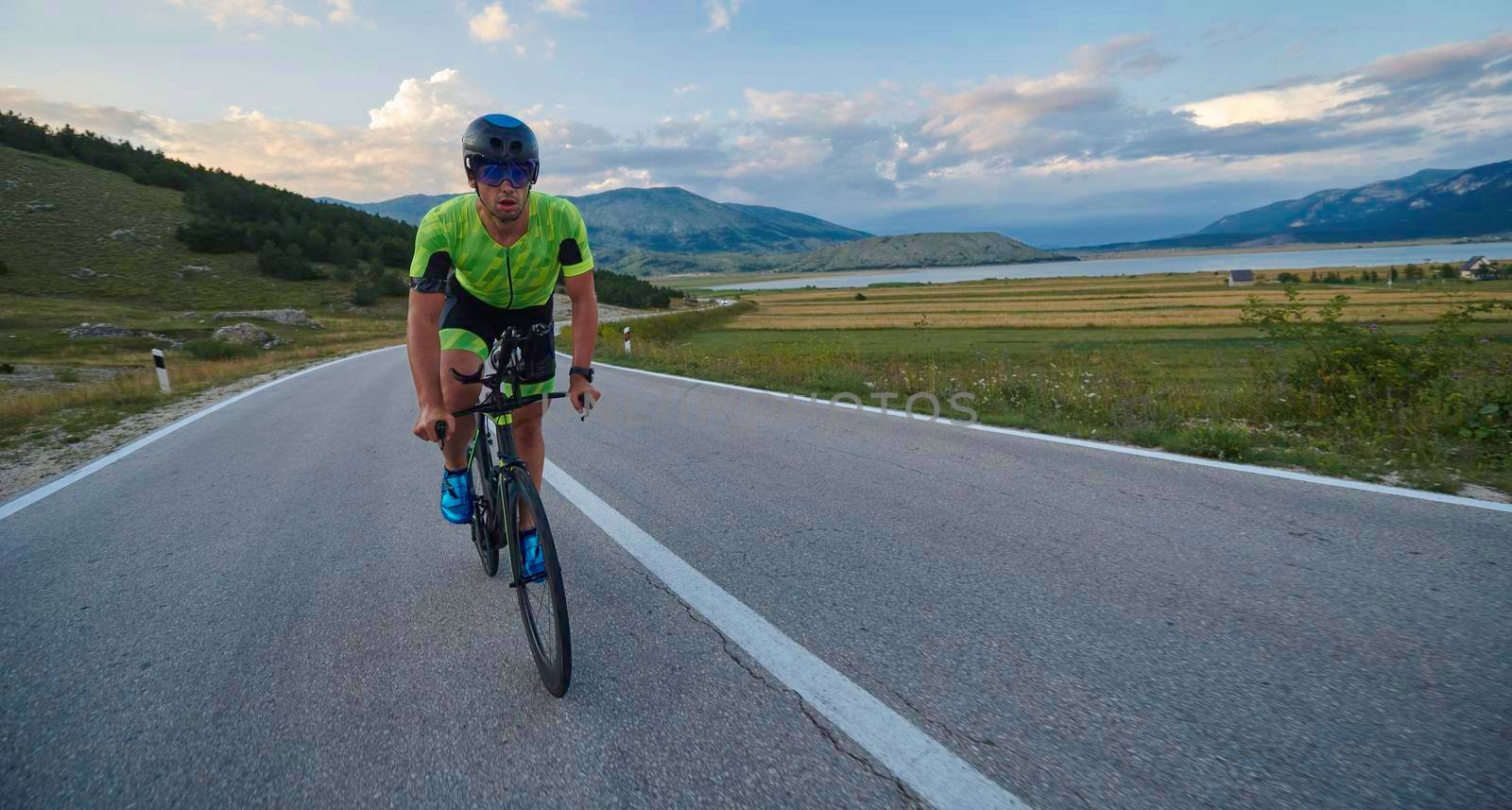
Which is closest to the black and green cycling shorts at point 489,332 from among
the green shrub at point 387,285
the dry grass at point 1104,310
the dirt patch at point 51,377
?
the dirt patch at point 51,377

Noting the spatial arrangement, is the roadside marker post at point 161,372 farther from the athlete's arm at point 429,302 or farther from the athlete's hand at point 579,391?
the athlete's hand at point 579,391

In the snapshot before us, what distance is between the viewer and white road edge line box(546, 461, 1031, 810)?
6.08ft

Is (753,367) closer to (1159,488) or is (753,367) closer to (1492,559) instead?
(1159,488)

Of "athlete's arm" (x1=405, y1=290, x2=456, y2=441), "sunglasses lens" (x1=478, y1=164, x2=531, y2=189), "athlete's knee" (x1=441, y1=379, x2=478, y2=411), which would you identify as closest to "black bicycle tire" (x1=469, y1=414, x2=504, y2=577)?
"athlete's knee" (x1=441, y1=379, x2=478, y2=411)

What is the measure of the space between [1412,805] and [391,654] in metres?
3.34

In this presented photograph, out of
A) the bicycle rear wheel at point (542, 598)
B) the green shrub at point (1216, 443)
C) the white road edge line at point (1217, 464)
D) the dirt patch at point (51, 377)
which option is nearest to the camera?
the bicycle rear wheel at point (542, 598)

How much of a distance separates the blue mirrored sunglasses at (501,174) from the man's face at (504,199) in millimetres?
16

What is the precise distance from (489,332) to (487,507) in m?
0.84

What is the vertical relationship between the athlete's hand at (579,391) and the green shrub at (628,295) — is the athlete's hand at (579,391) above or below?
below

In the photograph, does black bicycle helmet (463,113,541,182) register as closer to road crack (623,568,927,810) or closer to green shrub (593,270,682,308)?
road crack (623,568,927,810)

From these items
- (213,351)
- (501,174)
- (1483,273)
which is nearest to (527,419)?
(501,174)

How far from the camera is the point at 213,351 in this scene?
2772cm

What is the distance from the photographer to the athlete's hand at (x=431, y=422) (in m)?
2.65

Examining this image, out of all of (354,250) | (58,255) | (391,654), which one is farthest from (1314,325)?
(354,250)
